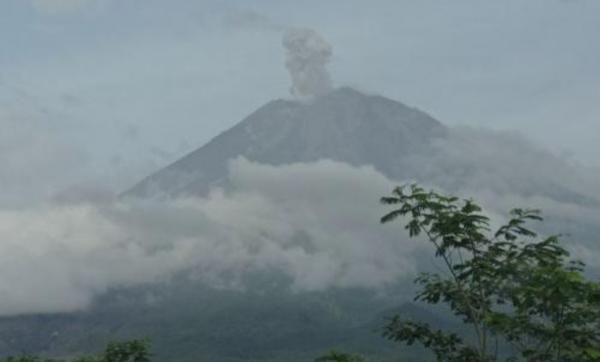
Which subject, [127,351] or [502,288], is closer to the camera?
[502,288]

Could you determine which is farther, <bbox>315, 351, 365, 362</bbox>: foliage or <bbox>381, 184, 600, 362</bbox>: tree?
<bbox>315, 351, 365, 362</bbox>: foliage

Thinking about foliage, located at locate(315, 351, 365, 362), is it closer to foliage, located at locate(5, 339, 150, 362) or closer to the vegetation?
the vegetation

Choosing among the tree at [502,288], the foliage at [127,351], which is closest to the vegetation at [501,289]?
the tree at [502,288]

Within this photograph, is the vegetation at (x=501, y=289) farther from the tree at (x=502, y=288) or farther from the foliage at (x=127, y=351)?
the foliage at (x=127, y=351)

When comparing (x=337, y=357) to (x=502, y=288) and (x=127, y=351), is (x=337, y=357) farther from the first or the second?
(x=127, y=351)

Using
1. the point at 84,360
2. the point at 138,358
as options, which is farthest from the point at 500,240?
the point at 84,360

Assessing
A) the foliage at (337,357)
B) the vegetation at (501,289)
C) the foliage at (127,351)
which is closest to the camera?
the vegetation at (501,289)

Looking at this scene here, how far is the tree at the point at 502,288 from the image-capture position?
24141 millimetres

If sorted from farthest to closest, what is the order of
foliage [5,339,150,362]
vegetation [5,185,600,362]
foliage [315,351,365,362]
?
foliage [5,339,150,362] < foliage [315,351,365,362] < vegetation [5,185,600,362]

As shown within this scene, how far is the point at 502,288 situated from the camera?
91.1 feet

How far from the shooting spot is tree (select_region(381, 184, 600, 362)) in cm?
2414

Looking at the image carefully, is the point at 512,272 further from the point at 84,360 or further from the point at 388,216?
the point at 84,360

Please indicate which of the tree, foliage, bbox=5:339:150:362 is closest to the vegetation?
the tree

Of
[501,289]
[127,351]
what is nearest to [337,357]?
[501,289]
